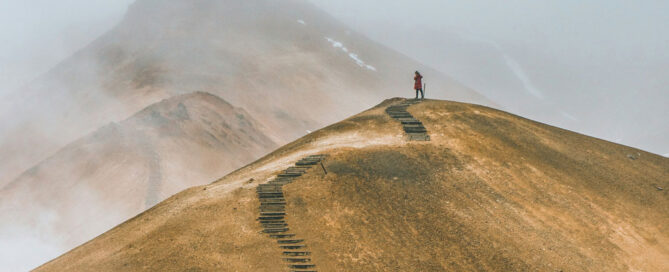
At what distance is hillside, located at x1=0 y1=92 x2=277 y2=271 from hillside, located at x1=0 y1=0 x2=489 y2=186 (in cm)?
1591

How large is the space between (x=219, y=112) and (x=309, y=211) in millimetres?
70010

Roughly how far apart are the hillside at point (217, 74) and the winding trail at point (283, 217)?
73.4 metres

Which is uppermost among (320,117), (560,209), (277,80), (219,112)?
(277,80)

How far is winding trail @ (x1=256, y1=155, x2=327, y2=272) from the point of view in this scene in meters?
21.7

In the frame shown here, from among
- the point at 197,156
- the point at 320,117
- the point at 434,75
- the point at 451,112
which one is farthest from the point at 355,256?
the point at 434,75

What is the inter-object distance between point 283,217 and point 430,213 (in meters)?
6.30

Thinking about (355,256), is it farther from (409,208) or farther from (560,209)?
(560,209)

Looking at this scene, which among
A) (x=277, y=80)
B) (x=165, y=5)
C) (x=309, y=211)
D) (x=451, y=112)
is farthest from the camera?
(x=165, y=5)

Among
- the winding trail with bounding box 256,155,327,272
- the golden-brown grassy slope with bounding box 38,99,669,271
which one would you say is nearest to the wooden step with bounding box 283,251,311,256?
the winding trail with bounding box 256,155,327,272

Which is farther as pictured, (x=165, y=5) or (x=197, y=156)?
(x=165, y=5)

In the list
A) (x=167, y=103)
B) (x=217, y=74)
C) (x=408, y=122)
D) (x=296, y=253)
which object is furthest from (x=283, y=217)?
(x=217, y=74)

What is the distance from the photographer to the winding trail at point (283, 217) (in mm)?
21719

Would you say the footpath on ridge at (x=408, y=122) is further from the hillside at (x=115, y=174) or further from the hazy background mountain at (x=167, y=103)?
the hazy background mountain at (x=167, y=103)

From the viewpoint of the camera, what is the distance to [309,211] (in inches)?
975
